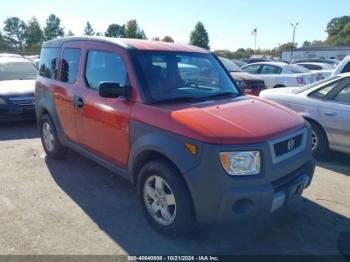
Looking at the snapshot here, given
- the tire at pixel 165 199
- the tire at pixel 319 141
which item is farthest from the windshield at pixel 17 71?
the tire at pixel 319 141

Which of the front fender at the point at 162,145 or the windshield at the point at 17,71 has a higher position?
the windshield at the point at 17,71

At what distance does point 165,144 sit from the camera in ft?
10.6

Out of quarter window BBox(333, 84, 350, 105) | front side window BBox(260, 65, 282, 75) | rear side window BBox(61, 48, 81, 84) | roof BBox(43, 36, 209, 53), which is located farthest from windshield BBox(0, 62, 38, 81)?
front side window BBox(260, 65, 282, 75)

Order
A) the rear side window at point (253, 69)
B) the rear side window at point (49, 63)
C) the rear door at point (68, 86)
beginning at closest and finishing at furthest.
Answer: the rear door at point (68, 86), the rear side window at point (49, 63), the rear side window at point (253, 69)

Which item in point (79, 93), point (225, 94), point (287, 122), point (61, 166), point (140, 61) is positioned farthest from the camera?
point (61, 166)

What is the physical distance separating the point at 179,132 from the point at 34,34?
287 feet

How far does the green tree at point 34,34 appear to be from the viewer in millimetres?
81375

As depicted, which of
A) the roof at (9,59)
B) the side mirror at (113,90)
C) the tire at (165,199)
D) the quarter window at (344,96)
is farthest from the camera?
the roof at (9,59)

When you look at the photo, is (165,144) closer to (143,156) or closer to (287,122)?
(143,156)

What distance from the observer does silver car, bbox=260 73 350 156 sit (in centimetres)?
550

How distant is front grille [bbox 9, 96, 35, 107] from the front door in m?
3.93

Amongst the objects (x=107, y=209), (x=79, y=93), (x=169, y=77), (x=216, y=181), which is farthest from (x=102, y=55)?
(x=216, y=181)

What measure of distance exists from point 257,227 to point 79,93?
276 centimetres

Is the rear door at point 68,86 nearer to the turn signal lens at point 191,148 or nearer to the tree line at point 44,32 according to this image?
the turn signal lens at point 191,148
